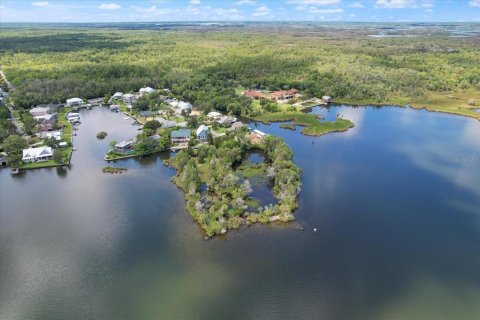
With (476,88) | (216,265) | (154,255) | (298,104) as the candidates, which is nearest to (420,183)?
(216,265)

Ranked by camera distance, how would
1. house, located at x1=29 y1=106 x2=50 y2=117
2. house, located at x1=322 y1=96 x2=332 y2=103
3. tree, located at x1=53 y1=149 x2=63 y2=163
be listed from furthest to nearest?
house, located at x1=322 y1=96 x2=332 y2=103, house, located at x1=29 y1=106 x2=50 y2=117, tree, located at x1=53 y1=149 x2=63 y2=163

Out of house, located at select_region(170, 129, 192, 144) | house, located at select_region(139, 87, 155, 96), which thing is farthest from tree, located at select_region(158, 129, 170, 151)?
house, located at select_region(139, 87, 155, 96)

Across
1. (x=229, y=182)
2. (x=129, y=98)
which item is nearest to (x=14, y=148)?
(x=229, y=182)

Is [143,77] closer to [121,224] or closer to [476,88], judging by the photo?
[121,224]

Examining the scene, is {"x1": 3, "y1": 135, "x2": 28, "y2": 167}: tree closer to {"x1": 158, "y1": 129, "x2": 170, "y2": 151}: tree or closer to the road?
the road

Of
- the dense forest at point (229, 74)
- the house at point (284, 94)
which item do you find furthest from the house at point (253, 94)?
the dense forest at point (229, 74)

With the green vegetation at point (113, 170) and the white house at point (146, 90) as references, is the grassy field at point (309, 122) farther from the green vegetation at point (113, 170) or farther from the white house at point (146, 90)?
the green vegetation at point (113, 170)
